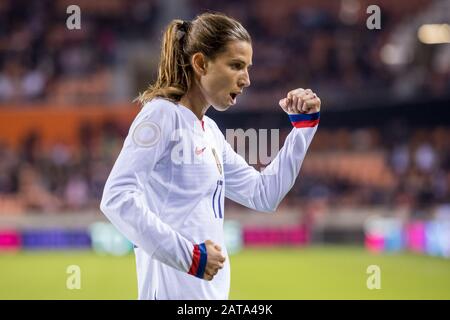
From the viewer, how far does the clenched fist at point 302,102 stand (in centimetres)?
375

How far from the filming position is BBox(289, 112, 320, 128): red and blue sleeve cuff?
3.82 metres

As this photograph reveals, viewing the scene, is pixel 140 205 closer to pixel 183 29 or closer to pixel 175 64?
pixel 175 64

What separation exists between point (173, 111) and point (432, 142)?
17.6m

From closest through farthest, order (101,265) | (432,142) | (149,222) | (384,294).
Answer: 1. (149,222)
2. (384,294)
3. (101,265)
4. (432,142)

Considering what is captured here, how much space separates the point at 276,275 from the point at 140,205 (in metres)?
11.3

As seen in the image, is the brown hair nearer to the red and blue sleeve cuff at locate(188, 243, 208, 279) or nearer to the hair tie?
the hair tie

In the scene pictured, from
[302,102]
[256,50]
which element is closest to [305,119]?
[302,102]

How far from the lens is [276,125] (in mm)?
20531

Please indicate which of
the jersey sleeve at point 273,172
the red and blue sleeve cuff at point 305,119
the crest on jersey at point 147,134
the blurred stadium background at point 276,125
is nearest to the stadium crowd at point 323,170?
the blurred stadium background at point 276,125

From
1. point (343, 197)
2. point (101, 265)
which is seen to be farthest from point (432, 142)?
point (101, 265)

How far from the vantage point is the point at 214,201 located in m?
3.57

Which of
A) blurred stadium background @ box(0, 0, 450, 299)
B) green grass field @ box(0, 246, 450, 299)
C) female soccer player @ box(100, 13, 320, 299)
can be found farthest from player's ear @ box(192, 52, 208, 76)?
blurred stadium background @ box(0, 0, 450, 299)
